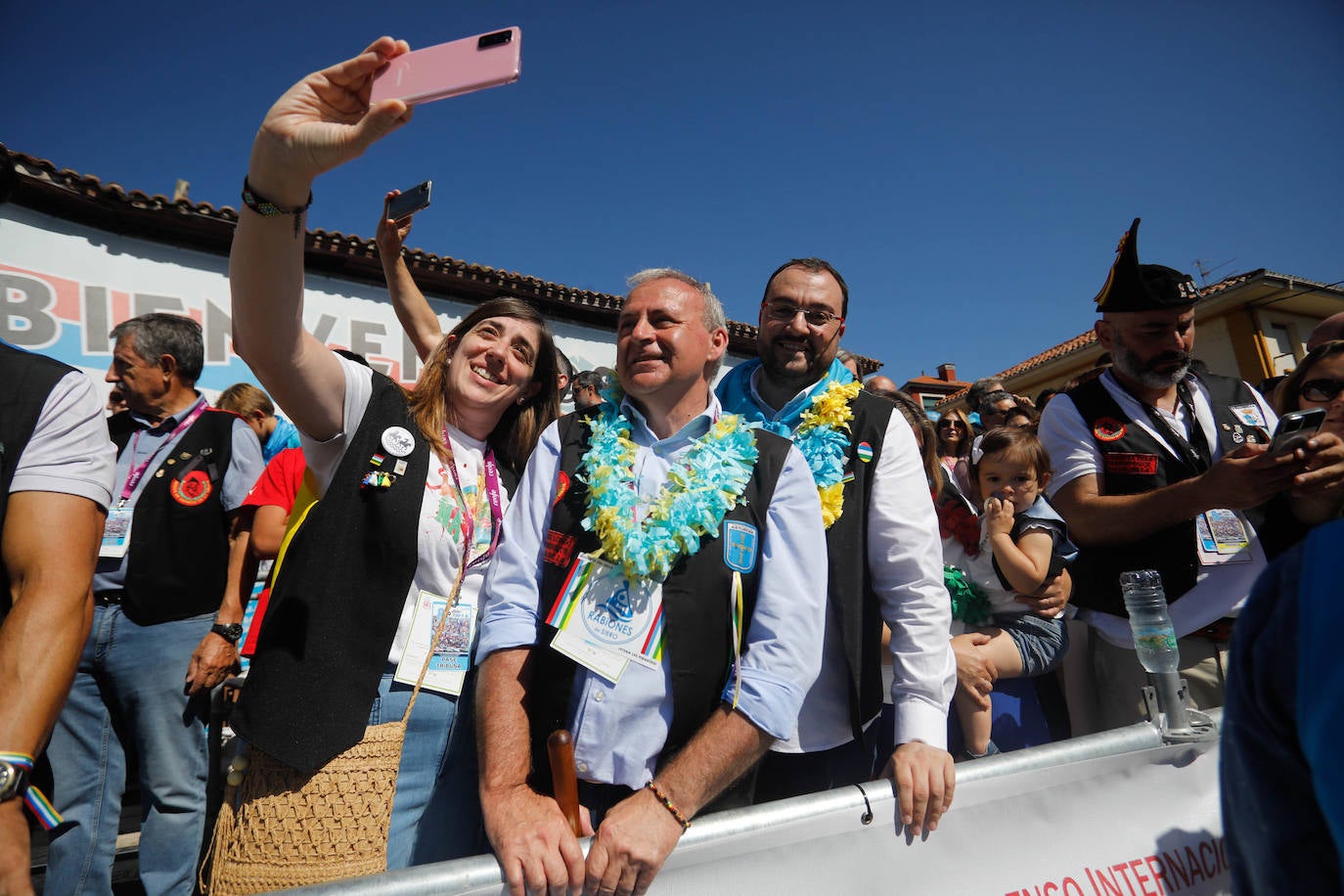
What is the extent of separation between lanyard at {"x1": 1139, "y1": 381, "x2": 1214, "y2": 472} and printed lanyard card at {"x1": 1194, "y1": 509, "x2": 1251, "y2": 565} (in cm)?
20

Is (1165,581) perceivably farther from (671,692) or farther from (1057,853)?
(671,692)

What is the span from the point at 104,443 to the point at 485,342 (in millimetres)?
968

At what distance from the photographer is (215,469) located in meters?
3.18

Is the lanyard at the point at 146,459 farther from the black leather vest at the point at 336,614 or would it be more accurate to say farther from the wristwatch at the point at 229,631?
the black leather vest at the point at 336,614

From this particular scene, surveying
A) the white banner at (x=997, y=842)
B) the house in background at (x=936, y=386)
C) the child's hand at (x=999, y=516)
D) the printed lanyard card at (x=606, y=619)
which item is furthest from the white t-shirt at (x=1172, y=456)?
the house in background at (x=936, y=386)

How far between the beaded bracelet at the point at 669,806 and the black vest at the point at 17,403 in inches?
52.2

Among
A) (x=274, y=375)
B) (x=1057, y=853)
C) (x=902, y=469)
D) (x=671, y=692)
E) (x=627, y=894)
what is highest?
(x=274, y=375)

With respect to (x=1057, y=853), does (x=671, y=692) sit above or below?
above

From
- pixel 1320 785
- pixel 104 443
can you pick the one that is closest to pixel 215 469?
pixel 104 443

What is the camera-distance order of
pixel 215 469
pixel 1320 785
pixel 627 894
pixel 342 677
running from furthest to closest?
pixel 215 469, pixel 342 677, pixel 627 894, pixel 1320 785

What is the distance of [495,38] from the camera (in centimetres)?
Result: 122

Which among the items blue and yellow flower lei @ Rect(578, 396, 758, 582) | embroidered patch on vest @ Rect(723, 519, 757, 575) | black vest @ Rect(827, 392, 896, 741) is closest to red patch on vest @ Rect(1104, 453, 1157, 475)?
black vest @ Rect(827, 392, 896, 741)

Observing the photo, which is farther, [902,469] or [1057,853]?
[902,469]

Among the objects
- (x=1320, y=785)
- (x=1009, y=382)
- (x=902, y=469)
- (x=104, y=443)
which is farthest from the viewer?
(x=1009, y=382)
